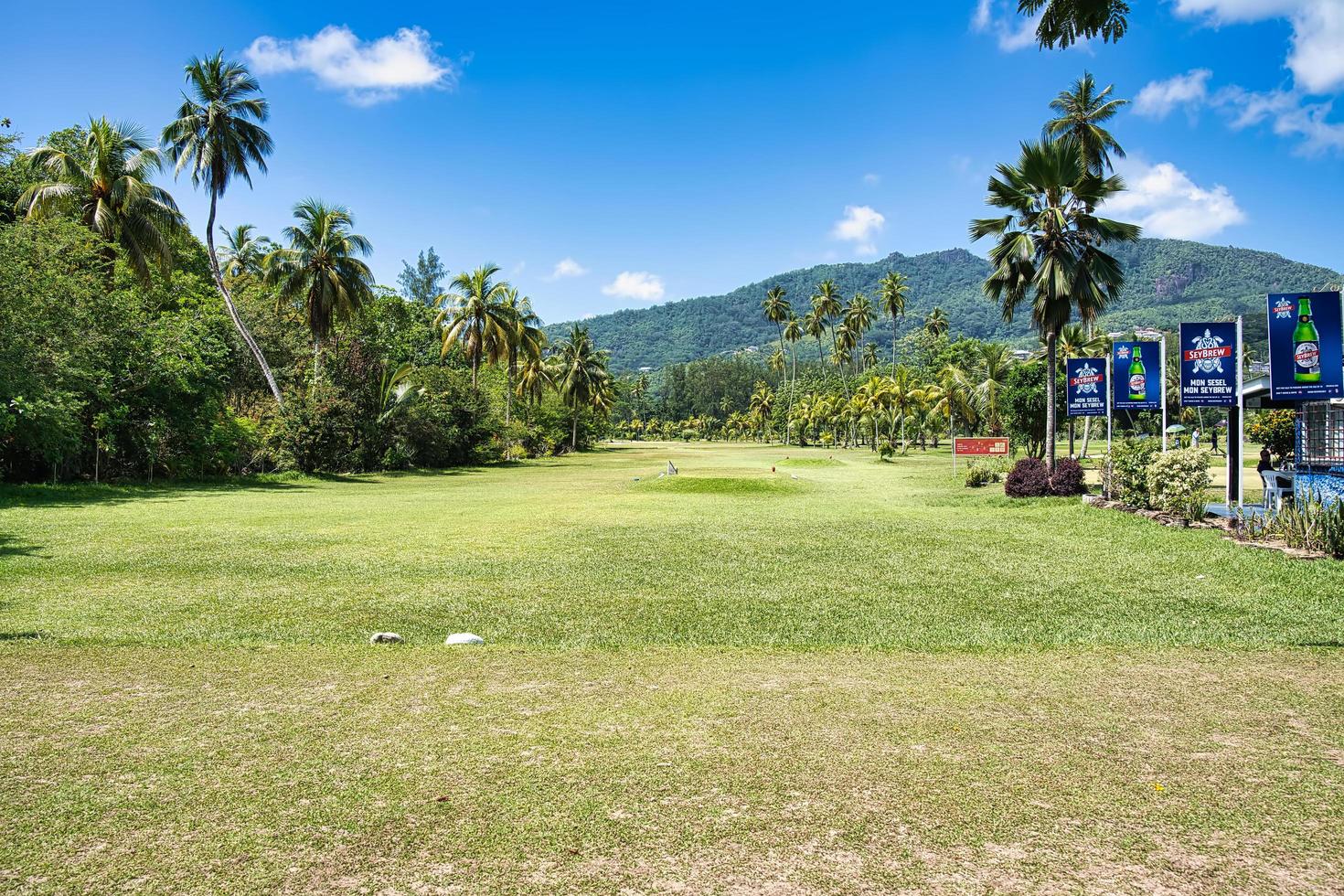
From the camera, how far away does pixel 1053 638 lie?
7.70 metres

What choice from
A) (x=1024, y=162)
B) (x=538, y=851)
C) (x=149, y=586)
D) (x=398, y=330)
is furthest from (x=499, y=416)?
(x=538, y=851)

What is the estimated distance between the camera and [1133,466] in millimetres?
17188

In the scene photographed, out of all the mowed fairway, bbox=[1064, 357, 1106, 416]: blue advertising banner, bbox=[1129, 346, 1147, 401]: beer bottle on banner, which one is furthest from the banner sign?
the mowed fairway

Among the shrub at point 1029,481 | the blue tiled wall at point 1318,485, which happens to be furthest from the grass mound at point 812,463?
the blue tiled wall at point 1318,485

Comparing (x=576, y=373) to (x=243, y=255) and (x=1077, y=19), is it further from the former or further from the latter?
(x=1077, y=19)

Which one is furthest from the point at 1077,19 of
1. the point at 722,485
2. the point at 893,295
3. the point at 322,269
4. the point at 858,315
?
the point at 858,315

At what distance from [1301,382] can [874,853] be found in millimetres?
14198

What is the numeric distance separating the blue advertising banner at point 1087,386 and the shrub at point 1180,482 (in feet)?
18.6

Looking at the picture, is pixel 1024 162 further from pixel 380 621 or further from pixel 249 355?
pixel 249 355

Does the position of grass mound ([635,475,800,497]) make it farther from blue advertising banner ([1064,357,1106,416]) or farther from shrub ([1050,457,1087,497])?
blue advertising banner ([1064,357,1106,416])

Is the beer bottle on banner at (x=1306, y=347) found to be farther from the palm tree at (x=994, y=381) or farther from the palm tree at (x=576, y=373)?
the palm tree at (x=576, y=373)

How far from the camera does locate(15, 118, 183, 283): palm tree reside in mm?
26703

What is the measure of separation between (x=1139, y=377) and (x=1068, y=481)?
308 centimetres

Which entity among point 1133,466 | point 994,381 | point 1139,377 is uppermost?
point 994,381
